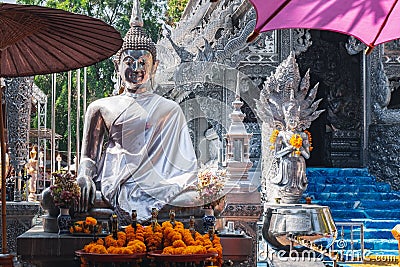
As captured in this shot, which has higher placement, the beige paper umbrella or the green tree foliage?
the green tree foliage

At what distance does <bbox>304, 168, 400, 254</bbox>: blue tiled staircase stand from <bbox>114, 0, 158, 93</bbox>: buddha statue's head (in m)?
5.40

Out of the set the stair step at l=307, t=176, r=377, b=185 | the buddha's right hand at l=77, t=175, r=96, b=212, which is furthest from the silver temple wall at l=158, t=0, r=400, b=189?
the buddha's right hand at l=77, t=175, r=96, b=212

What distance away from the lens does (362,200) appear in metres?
15.1

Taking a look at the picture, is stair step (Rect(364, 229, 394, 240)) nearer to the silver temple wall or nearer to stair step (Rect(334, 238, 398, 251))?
stair step (Rect(334, 238, 398, 251))

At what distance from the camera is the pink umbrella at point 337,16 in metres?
4.48

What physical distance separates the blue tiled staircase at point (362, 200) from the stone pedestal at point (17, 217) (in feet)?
14.9

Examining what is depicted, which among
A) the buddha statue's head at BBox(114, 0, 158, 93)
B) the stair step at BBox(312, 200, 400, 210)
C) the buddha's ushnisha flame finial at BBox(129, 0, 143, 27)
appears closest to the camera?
the buddha statue's head at BBox(114, 0, 158, 93)

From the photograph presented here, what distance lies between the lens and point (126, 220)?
7.69 meters

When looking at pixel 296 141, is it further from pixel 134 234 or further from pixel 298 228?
pixel 134 234

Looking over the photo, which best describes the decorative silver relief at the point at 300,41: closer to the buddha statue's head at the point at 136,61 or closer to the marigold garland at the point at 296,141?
the marigold garland at the point at 296,141

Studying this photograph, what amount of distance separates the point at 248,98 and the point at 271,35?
1.30 metres

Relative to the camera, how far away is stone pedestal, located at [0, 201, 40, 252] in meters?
11.6

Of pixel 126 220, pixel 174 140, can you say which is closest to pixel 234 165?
pixel 174 140

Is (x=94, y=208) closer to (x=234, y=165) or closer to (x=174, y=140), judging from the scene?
(x=174, y=140)
